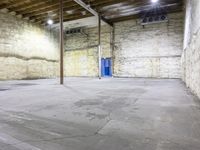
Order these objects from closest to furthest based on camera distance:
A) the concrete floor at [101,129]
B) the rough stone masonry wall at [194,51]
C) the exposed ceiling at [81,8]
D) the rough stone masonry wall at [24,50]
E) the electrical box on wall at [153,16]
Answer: the concrete floor at [101,129], the rough stone masonry wall at [194,51], the exposed ceiling at [81,8], the rough stone masonry wall at [24,50], the electrical box on wall at [153,16]


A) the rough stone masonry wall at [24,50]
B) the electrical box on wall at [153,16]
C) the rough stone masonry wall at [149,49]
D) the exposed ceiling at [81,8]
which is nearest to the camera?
the exposed ceiling at [81,8]

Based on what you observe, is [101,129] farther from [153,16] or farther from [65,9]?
[153,16]

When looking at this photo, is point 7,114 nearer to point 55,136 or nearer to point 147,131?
point 55,136

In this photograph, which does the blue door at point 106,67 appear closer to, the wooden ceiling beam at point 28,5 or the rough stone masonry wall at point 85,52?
the rough stone masonry wall at point 85,52

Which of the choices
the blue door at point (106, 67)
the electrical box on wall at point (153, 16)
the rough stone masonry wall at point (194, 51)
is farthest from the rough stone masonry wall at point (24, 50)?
the rough stone masonry wall at point (194, 51)

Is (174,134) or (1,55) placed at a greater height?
(1,55)

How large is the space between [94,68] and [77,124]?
12.6m

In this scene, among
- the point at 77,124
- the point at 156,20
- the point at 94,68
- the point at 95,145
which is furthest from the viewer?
the point at 94,68

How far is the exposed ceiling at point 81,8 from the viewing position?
9773mm

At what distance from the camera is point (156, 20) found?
452 inches

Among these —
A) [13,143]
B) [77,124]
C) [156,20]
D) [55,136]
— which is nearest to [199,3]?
[77,124]

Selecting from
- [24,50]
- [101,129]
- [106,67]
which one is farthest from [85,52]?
[101,129]

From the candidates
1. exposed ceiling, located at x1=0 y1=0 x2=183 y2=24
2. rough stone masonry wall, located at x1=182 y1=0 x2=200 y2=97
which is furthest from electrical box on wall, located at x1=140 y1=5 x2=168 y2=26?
rough stone masonry wall, located at x1=182 y1=0 x2=200 y2=97

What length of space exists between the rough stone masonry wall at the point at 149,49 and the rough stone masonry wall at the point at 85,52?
1083 mm
